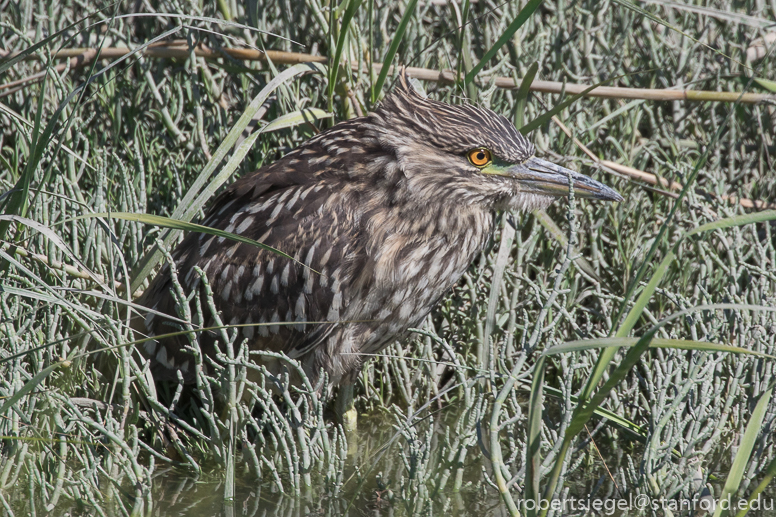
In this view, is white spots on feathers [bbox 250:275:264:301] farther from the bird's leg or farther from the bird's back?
the bird's leg

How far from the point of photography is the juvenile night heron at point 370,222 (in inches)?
120

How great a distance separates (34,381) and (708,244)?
325 centimetres

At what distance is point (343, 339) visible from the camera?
3188 mm

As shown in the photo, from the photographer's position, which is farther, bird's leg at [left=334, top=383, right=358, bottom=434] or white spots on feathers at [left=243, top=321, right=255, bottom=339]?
bird's leg at [left=334, top=383, right=358, bottom=434]

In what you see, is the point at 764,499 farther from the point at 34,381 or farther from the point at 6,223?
the point at 6,223

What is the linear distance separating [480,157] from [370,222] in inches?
21.7

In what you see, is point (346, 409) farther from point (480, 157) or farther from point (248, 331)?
point (480, 157)

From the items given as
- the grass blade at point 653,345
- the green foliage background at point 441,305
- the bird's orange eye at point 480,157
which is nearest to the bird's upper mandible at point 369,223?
the bird's orange eye at point 480,157

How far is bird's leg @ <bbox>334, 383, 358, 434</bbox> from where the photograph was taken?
3.61m

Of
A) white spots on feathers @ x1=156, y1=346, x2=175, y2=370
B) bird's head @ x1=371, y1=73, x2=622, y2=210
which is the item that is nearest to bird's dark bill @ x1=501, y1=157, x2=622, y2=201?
bird's head @ x1=371, y1=73, x2=622, y2=210

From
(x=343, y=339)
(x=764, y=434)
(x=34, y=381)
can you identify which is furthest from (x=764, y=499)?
(x=34, y=381)

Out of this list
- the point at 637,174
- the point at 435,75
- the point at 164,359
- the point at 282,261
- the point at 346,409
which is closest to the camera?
the point at 282,261

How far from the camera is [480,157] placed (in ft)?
10.2

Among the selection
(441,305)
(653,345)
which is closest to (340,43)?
(441,305)
